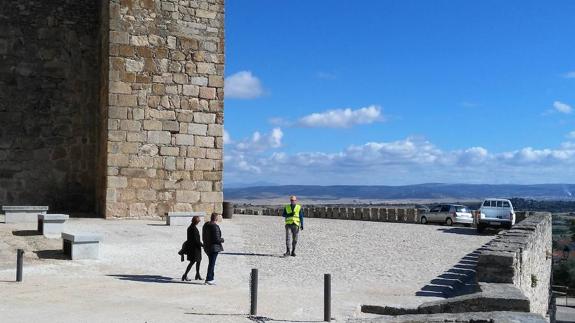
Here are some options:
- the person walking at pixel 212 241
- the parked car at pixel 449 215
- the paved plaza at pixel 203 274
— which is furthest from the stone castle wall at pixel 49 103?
the parked car at pixel 449 215

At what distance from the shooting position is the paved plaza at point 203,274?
298 inches

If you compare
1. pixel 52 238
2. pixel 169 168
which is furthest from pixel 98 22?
pixel 52 238

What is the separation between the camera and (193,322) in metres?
6.95

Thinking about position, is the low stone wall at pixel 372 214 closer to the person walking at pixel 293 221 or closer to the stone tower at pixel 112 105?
the stone tower at pixel 112 105

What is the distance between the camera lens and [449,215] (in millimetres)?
28938

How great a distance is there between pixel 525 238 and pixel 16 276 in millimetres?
9621

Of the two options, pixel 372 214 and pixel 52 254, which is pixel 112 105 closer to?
pixel 52 254

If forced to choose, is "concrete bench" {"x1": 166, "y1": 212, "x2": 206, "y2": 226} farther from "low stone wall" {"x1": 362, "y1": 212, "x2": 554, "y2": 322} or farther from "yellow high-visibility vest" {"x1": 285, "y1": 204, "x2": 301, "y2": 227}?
"low stone wall" {"x1": 362, "y1": 212, "x2": 554, "y2": 322}

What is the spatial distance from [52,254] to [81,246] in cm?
65

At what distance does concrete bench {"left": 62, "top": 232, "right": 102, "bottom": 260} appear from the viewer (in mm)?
11156

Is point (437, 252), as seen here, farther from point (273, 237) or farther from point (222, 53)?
point (222, 53)

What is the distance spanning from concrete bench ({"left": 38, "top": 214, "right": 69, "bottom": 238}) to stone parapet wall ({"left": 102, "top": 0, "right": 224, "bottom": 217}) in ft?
11.8

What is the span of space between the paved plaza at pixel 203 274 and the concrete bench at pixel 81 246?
26cm

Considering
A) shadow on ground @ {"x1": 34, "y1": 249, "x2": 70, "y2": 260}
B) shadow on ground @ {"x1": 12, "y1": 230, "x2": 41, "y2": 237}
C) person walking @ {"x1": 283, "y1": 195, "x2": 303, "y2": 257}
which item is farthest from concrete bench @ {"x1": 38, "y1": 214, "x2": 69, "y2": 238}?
person walking @ {"x1": 283, "y1": 195, "x2": 303, "y2": 257}
